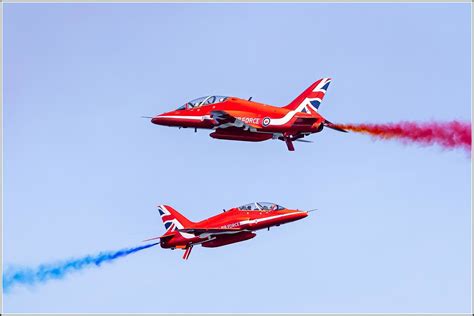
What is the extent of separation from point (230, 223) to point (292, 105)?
8008mm

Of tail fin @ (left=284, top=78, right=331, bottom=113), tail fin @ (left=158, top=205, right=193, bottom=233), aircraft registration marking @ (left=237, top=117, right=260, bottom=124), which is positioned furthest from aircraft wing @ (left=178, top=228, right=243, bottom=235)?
tail fin @ (left=284, top=78, right=331, bottom=113)

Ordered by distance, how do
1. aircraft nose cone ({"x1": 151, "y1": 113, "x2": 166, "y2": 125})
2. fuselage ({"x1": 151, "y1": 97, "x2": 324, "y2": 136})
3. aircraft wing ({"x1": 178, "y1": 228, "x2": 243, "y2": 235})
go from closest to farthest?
fuselage ({"x1": 151, "y1": 97, "x2": 324, "y2": 136}), aircraft wing ({"x1": 178, "y1": 228, "x2": 243, "y2": 235}), aircraft nose cone ({"x1": 151, "y1": 113, "x2": 166, "y2": 125})

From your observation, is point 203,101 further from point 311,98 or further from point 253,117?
point 311,98

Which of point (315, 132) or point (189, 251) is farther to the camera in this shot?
point (189, 251)

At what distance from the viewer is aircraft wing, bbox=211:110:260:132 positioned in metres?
56.8

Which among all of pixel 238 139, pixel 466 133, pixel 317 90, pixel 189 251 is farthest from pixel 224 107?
pixel 466 133

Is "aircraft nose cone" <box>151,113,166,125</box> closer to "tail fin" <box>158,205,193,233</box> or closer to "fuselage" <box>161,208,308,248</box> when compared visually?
"fuselage" <box>161,208,308,248</box>

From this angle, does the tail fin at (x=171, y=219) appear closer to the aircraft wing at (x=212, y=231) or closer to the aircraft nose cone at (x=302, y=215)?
the aircraft wing at (x=212, y=231)

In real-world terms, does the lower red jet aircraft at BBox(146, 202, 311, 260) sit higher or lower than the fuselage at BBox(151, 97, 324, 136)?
lower

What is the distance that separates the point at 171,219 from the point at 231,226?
6.80 meters

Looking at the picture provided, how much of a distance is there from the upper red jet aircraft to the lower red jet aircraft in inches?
173

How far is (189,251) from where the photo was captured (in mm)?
62000

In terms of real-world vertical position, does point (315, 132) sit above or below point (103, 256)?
above

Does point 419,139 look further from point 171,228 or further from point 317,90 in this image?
point 171,228
